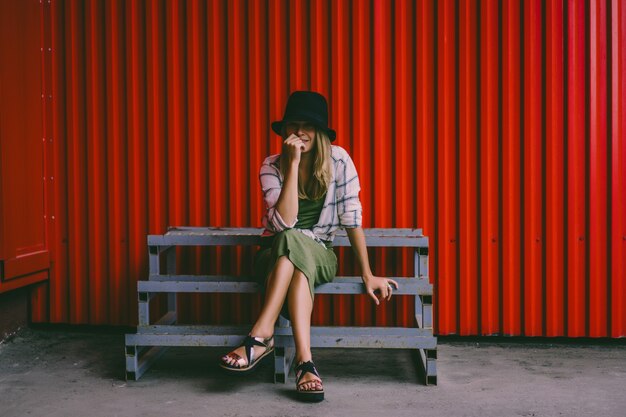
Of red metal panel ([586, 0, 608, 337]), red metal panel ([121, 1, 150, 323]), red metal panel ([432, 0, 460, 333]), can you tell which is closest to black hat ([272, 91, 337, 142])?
red metal panel ([432, 0, 460, 333])

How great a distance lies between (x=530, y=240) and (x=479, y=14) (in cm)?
151

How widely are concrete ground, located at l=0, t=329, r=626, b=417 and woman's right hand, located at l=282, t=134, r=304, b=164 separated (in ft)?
3.90

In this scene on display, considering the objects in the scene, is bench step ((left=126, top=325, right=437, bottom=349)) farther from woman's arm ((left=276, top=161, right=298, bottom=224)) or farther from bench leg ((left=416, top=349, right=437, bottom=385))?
woman's arm ((left=276, top=161, right=298, bottom=224))

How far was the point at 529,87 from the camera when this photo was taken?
391 centimetres

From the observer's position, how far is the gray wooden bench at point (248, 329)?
10.3ft

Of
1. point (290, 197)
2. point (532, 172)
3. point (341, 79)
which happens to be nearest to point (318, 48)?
point (341, 79)

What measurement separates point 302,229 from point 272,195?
26 cm

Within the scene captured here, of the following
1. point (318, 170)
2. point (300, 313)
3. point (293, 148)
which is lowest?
point (300, 313)

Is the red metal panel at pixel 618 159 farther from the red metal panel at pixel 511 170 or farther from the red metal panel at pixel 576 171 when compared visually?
the red metal panel at pixel 511 170

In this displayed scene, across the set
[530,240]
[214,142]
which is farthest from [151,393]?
[530,240]

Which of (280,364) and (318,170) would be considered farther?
(318,170)

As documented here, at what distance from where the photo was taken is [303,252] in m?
3.10

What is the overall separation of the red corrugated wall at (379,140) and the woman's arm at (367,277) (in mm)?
733

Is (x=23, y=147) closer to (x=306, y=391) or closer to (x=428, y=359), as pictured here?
(x=306, y=391)
